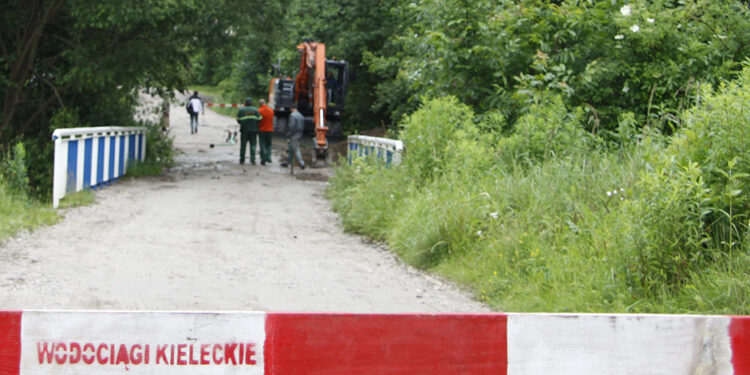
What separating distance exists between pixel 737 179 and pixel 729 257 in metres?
0.69

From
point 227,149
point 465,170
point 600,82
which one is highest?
point 600,82

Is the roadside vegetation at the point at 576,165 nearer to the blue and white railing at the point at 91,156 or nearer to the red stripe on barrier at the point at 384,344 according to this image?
the red stripe on barrier at the point at 384,344

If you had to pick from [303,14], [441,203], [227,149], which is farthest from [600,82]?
[303,14]

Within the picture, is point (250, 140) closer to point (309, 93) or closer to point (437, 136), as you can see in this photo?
point (309, 93)

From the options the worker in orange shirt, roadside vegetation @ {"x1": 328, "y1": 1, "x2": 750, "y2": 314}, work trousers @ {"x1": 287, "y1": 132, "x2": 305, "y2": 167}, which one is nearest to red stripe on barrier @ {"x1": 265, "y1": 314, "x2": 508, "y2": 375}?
roadside vegetation @ {"x1": 328, "y1": 1, "x2": 750, "y2": 314}

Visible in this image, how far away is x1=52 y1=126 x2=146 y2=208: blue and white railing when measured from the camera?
13672 millimetres

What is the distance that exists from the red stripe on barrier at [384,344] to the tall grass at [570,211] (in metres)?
2.64

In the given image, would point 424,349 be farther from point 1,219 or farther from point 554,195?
point 1,219

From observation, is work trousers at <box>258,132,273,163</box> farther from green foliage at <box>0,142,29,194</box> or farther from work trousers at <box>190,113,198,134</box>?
work trousers at <box>190,113,198,134</box>

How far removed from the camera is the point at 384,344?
11.9ft

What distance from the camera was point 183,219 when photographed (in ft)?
41.0

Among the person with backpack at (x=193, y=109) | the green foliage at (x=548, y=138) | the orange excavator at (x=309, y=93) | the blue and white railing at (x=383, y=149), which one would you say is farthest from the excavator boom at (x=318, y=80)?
the green foliage at (x=548, y=138)

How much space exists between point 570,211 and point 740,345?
4828 mm

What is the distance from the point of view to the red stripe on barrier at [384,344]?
11.8 ft
